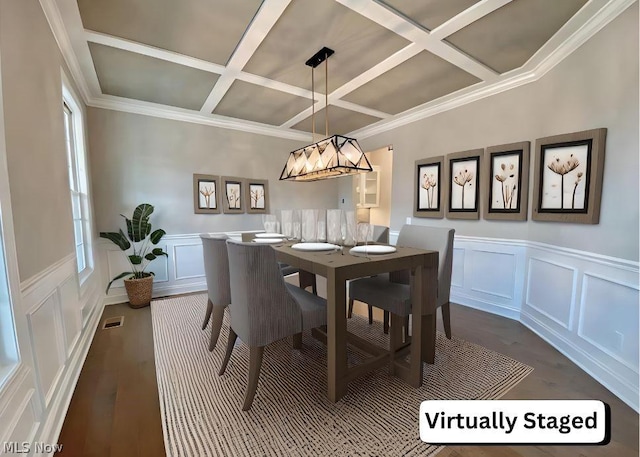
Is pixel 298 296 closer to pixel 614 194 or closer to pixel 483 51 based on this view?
pixel 614 194

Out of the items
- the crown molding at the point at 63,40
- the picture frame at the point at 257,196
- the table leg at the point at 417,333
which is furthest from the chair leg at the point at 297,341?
the crown molding at the point at 63,40

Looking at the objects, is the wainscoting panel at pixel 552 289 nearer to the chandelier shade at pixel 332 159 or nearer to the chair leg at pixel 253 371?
the chandelier shade at pixel 332 159

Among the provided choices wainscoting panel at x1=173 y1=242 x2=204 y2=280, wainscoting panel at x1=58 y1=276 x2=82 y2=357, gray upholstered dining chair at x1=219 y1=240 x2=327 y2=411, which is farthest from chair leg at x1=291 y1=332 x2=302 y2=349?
wainscoting panel at x1=173 y1=242 x2=204 y2=280

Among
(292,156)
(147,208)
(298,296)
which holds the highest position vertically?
(292,156)

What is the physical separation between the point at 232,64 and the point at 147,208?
6.67 feet

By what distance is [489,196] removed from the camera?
9.61 feet

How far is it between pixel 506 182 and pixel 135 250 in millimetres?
4518

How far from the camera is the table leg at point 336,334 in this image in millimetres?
1491

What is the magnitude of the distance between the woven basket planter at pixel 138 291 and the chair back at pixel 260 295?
234 centimetres

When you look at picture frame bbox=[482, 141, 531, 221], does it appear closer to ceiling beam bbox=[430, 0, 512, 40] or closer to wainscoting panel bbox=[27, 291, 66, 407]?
ceiling beam bbox=[430, 0, 512, 40]

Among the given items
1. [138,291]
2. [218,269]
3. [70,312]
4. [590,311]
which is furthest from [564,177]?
[138,291]

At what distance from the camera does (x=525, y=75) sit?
2574 millimetres

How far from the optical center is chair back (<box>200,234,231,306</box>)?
2045mm

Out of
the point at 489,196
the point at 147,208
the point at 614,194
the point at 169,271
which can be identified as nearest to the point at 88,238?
the point at 147,208
